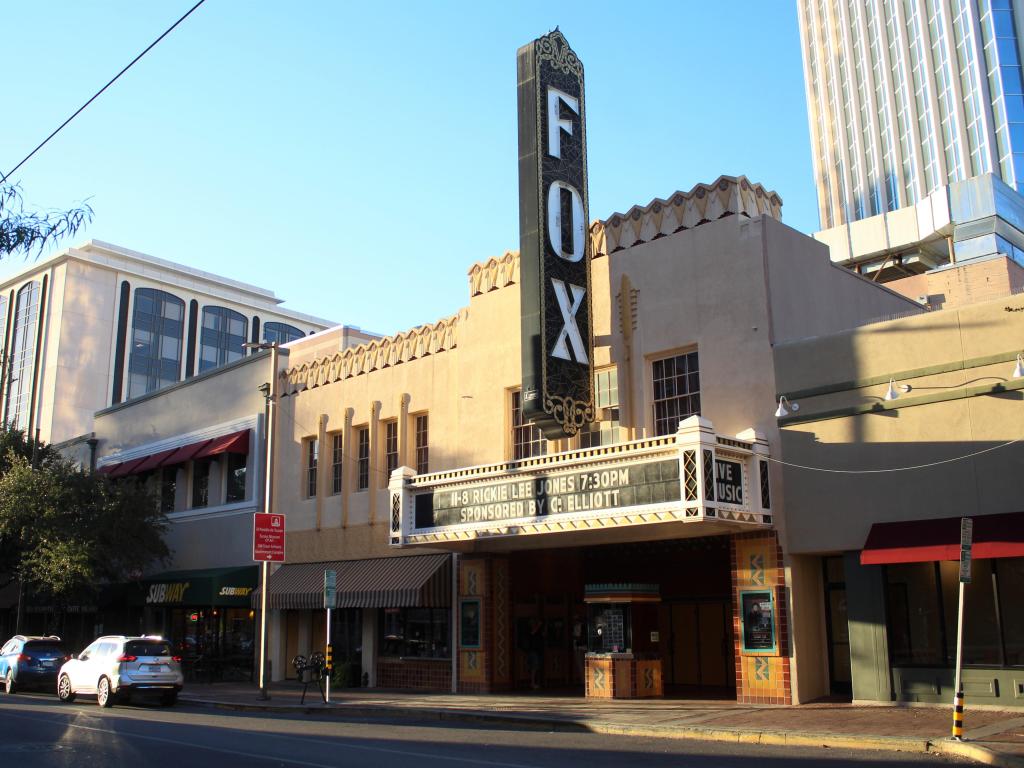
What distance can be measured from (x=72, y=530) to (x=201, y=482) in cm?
455

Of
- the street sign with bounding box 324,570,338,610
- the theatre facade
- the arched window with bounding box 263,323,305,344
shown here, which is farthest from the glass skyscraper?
the street sign with bounding box 324,570,338,610

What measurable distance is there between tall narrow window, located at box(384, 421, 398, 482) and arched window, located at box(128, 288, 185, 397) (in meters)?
51.3

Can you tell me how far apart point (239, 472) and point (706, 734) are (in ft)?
70.9

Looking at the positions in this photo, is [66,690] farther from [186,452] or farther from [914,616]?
[914,616]

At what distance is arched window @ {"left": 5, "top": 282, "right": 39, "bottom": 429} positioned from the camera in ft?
237

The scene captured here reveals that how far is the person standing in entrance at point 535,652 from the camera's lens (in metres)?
24.4

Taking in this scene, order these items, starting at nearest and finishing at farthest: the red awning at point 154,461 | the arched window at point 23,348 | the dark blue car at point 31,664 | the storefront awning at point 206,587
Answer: the dark blue car at point 31,664, the storefront awning at point 206,587, the red awning at point 154,461, the arched window at point 23,348

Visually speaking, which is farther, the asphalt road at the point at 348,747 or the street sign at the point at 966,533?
the street sign at the point at 966,533

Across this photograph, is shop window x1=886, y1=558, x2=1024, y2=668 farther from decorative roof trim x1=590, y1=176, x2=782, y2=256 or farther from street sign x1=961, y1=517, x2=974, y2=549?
decorative roof trim x1=590, y1=176, x2=782, y2=256

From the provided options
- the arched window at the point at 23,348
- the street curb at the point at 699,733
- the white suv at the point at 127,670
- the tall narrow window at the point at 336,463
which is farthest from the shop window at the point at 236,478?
the arched window at the point at 23,348

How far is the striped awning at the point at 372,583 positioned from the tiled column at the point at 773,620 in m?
8.01

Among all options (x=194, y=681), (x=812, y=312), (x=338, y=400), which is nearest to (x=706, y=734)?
(x=812, y=312)

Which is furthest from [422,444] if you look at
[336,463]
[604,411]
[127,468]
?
[127,468]

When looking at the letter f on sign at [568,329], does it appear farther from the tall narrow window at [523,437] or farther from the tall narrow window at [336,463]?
the tall narrow window at [336,463]
